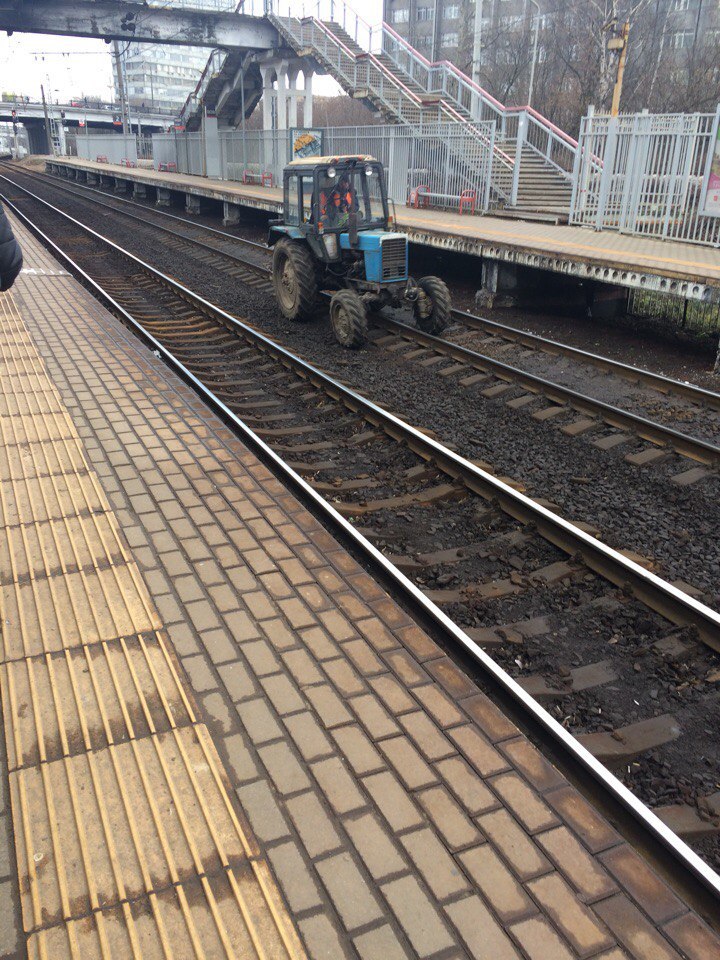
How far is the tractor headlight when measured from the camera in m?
10.8

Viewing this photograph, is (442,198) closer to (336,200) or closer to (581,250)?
(581,250)

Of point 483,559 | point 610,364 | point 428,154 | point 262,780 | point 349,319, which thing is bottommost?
point 483,559

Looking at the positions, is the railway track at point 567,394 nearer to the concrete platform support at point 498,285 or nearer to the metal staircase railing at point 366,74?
the concrete platform support at point 498,285

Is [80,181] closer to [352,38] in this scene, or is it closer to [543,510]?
[352,38]

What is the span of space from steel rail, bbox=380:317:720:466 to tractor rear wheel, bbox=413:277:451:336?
0.16 metres

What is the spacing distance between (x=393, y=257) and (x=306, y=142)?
17.3 metres

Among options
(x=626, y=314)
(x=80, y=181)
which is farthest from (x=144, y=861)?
(x=80, y=181)

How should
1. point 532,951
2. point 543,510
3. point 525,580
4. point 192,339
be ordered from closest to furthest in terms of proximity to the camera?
point 532,951, point 525,580, point 543,510, point 192,339

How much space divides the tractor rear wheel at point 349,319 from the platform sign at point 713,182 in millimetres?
7166

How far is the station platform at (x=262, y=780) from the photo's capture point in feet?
8.10

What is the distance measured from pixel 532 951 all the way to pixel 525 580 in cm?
275

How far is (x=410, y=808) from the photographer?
9.51ft

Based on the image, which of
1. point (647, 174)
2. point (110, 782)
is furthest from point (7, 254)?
point (647, 174)

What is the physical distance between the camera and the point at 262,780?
3.00 meters
